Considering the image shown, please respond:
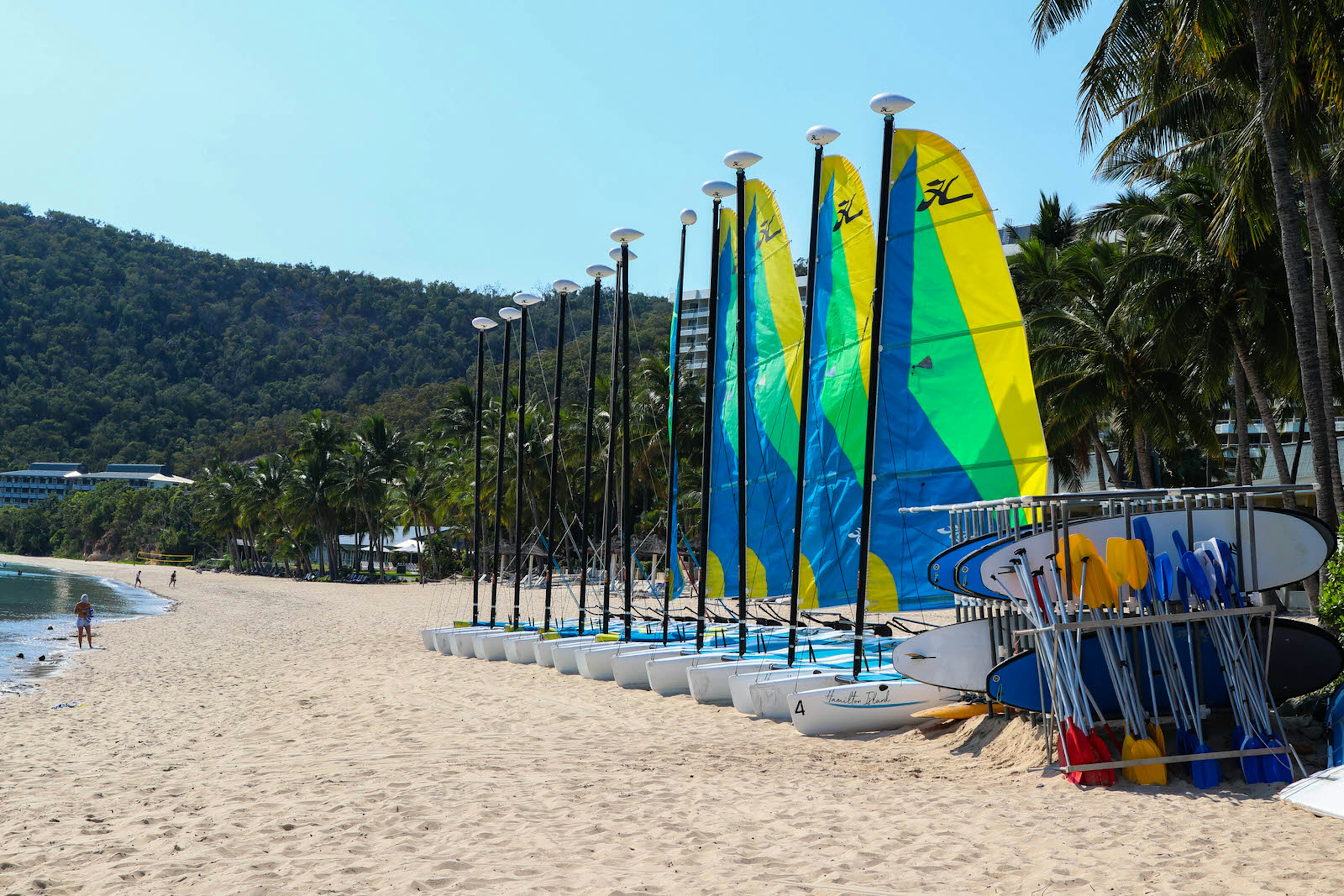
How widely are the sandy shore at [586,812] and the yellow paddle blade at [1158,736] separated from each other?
0.41m

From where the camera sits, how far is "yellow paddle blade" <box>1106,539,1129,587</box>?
820 centimetres

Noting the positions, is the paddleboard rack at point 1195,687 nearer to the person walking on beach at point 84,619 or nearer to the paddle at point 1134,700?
the paddle at point 1134,700

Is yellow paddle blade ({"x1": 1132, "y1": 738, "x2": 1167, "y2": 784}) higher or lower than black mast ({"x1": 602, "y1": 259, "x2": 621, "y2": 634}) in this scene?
lower

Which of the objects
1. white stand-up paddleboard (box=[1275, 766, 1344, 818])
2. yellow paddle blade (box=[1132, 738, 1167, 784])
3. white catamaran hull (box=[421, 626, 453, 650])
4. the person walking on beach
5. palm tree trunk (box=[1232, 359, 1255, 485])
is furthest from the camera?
the person walking on beach

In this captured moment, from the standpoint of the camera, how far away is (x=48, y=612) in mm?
41438

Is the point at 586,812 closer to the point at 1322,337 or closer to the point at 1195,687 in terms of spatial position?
the point at 1195,687

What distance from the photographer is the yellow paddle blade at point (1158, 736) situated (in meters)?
8.12

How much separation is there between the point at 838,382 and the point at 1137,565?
6.62 m

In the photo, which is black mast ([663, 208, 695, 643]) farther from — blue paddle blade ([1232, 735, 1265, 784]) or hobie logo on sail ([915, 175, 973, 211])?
blue paddle blade ([1232, 735, 1265, 784])

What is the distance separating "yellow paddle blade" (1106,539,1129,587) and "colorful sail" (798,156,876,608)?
570cm

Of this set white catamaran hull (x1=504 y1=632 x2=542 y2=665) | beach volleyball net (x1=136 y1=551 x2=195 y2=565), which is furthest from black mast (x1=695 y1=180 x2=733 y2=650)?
beach volleyball net (x1=136 y1=551 x2=195 y2=565)

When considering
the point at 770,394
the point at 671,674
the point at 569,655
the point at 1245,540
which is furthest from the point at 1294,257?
the point at 569,655

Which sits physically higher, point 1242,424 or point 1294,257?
point 1294,257

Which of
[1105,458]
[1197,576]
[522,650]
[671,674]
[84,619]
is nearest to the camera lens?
[1197,576]
